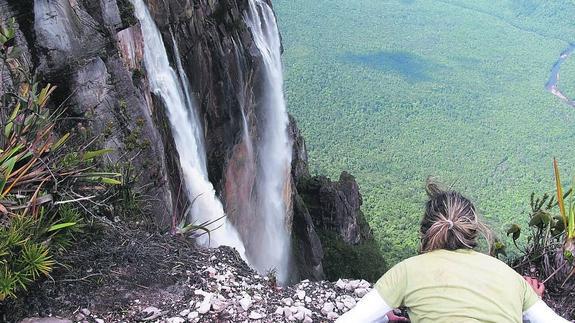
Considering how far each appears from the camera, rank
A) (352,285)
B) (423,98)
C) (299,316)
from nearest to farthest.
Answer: (299,316) → (352,285) → (423,98)

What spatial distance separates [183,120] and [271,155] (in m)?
7.24

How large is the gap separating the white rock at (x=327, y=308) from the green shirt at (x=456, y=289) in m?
1.71

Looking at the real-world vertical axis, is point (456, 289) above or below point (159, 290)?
above

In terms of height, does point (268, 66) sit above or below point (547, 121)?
→ above

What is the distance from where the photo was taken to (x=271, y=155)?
58.0 feet

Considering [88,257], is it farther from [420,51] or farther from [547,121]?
[420,51]

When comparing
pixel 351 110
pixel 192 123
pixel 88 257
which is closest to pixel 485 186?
pixel 351 110

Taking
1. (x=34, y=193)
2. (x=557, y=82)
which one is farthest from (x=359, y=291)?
(x=557, y=82)

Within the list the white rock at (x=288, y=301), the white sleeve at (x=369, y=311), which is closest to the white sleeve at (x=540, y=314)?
the white sleeve at (x=369, y=311)

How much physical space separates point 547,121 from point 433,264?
184 ft

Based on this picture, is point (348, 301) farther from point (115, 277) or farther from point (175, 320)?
point (115, 277)

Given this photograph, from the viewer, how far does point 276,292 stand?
4.62 metres

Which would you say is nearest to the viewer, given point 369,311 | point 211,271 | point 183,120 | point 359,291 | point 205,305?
point 369,311

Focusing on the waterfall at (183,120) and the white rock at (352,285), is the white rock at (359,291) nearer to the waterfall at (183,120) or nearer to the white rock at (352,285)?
the white rock at (352,285)
